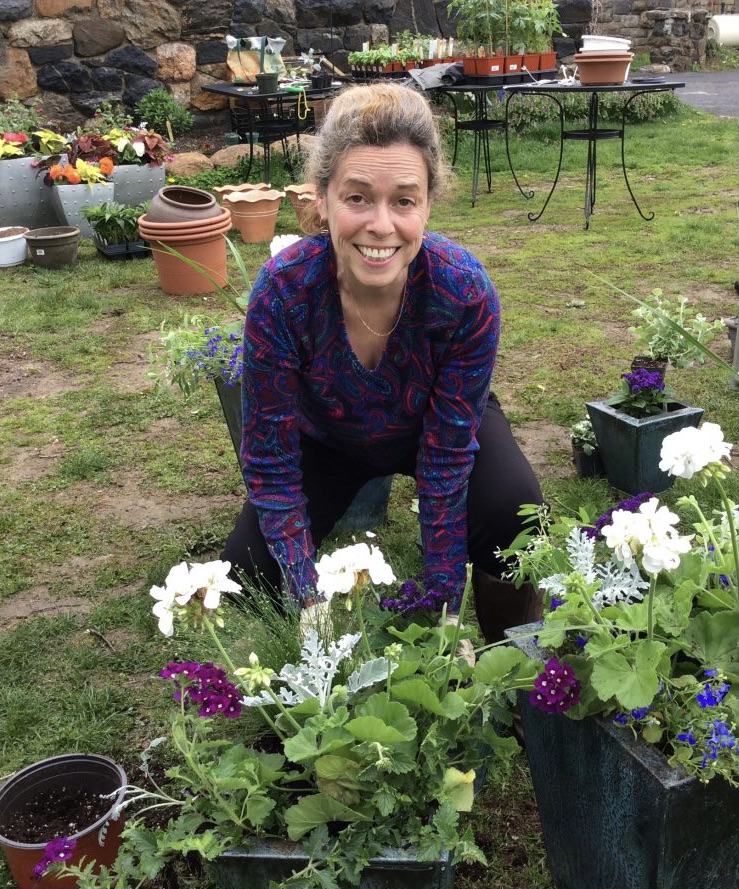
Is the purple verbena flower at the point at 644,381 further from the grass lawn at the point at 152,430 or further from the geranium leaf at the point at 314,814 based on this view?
the geranium leaf at the point at 314,814

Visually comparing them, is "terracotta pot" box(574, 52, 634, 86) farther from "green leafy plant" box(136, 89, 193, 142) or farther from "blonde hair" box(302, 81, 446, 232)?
"blonde hair" box(302, 81, 446, 232)

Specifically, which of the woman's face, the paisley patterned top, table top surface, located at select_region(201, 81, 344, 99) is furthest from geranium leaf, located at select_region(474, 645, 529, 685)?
table top surface, located at select_region(201, 81, 344, 99)

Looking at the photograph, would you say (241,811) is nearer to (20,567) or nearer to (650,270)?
(20,567)

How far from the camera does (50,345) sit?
4.42 metres

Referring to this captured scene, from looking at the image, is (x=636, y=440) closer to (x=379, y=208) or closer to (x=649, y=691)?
(x=379, y=208)

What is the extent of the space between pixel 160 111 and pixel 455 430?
6954 millimetres

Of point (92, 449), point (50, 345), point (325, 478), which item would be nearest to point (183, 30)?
point (50, 345)

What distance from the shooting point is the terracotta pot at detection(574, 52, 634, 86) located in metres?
5.39

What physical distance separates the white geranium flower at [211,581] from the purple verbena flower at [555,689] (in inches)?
16.5

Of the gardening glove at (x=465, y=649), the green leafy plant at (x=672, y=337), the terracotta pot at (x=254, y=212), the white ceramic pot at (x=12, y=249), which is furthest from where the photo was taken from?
the terracotta pot at (x=254, y=212)

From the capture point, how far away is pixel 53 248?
547 centimetres

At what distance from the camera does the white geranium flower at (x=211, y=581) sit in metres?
1.11

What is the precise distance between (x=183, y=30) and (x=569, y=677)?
8.05 metres

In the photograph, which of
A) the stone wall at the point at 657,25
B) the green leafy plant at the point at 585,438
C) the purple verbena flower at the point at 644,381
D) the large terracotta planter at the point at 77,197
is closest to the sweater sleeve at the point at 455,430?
the purple verbena flower at the point at 644,381
